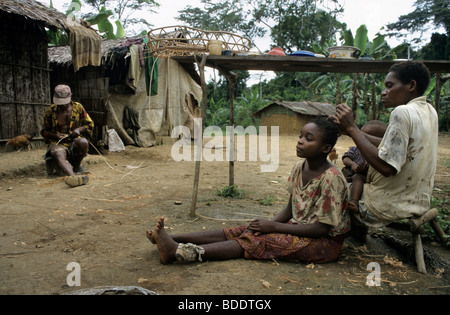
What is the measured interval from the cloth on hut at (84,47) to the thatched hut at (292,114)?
821 centimetres

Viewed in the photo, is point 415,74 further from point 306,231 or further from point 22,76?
point 22,76

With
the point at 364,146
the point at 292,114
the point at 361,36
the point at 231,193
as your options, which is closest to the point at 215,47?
the point at 231,193

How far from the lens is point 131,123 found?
871 centimetres

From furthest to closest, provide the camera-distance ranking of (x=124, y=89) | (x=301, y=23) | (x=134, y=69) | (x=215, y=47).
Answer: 1. (x=301, y=23)
2. (x=124, y=89)
3. (x=134, y=69)
4. (x=215, y=47)

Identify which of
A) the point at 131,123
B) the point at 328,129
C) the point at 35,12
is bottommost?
the point at 328,129

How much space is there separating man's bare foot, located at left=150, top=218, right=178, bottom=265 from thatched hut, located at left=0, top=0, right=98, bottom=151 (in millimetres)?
5572

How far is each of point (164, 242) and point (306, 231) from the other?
100cm

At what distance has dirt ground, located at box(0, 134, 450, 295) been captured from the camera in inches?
80.1

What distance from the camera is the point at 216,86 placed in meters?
22.7
